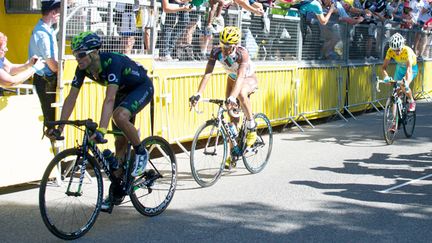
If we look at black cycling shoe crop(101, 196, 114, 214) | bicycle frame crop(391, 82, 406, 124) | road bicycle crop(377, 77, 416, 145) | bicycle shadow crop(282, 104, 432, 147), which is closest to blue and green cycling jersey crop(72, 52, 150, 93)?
black cycling shoe crop(101, 196, 114, 214)

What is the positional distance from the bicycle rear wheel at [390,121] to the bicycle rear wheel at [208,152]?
4364 mm

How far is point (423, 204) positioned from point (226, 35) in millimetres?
3084

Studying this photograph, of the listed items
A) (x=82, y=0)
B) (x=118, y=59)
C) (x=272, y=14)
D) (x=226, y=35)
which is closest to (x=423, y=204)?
(x=226, y=35)

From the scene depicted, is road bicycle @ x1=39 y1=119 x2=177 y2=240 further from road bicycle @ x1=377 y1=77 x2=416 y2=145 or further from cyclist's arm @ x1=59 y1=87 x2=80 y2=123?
road bicycle @ x1=377 y1=77 x2=416 y2=145

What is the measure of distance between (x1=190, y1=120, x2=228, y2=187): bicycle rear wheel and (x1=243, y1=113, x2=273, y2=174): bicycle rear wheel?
1.79ft

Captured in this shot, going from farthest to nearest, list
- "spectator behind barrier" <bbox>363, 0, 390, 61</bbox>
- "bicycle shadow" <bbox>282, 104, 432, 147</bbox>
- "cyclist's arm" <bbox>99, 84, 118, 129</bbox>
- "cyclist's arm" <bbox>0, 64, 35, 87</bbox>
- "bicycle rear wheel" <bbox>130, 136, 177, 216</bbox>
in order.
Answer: "spectator behind barrier" <bbox>363, 0, 390, 61</bbox> < "bicycle shadow" <bbox>282, 104, 432, 147</bbox> < "cyclist's arm" <bbox>0, 64, 35, 87</bbox> < "bicycle rear wheel" <bbox>130, 136, 177, 216</bbox> < "cyclist's arm" <bbox>99, 84, 118, 129</bbox>

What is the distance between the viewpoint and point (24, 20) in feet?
38.0

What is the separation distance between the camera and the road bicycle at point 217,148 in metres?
8.65

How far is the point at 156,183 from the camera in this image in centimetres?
779

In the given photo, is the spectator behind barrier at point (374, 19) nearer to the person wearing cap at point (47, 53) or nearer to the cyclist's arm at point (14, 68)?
the person wearing cap at point (47, 53)

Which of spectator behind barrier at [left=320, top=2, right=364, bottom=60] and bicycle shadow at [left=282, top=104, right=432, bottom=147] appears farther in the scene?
spectator behind barrier at [left=320, top=2, right=364, bottom=60]

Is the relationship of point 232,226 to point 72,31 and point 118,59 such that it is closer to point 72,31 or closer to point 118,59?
point 118,59

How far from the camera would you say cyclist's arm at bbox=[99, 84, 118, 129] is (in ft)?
20.6

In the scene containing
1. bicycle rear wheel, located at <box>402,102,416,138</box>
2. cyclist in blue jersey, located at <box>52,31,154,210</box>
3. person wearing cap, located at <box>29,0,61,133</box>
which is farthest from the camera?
bicycle rear wheel, located at <box>402,102,416,138</box>
